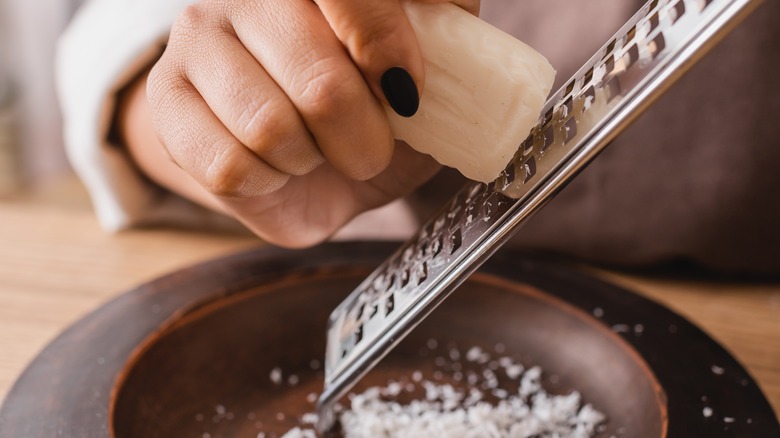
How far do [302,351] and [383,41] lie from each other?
0.35 meters

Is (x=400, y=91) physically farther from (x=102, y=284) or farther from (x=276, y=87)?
(x=102, y=284)

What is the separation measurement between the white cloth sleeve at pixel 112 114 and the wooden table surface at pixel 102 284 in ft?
0.10

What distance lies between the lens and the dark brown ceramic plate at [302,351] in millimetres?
523

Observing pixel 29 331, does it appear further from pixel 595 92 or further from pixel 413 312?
pixel 595 92

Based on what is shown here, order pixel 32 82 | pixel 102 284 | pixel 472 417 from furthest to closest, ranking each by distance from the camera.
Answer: pixel 32 82 < pixel 102 284 < pixel 472 417

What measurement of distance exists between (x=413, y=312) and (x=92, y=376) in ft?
0.82

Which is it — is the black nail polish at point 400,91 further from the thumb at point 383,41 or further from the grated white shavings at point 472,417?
the grated white shavings at point 472,417

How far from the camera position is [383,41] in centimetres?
44

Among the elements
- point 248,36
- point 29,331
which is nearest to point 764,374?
point 248,36

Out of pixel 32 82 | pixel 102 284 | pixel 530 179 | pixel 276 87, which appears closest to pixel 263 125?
pixel 276 87

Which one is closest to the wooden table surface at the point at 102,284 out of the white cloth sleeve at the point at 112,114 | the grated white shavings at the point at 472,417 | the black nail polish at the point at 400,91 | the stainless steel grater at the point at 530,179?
the white cloth sleeve at the point at 112,114

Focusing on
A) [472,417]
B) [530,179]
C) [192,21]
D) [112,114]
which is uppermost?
[112,114]

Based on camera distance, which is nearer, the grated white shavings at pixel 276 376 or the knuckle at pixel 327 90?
the knuckle at pixel 327 90

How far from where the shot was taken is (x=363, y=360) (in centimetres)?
55
